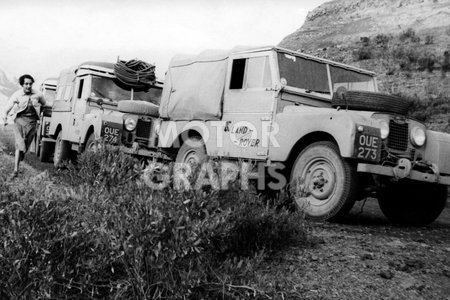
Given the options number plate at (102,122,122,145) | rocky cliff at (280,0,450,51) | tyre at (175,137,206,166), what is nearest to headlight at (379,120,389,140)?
tyre at (175,137,206,166)

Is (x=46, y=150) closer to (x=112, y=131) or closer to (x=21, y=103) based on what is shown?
(x=21, y=103)

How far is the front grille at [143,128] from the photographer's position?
9641mm

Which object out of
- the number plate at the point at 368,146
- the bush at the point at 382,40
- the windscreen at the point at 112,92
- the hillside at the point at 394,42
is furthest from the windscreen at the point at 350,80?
the bush at the point at 382,40

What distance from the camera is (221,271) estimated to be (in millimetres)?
3396

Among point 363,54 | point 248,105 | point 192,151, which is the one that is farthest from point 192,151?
point 363,54

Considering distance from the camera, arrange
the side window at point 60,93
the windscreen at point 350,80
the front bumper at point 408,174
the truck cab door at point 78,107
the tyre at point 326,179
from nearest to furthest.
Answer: the front bumper at point 408,174 → the tyre at point 326,179 → the windscreen at point 350,80 → the truck cab door at point 78,107 → the side window at point 60,93

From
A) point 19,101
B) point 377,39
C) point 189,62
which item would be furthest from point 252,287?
point 377,39

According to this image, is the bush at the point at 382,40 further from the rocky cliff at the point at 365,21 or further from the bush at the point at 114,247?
the bush at the point at 114,247

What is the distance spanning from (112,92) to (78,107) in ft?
2.63

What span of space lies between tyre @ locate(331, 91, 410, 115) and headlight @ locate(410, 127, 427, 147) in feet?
0.85

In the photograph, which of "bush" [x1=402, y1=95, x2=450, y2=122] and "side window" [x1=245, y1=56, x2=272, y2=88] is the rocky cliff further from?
"side window" [x1=245, y1=56, x2=272, y2=88]

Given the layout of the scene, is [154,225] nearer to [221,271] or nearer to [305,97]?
[221,271]

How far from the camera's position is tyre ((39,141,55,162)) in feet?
44.7

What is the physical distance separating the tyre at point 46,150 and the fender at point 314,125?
28.1ft
